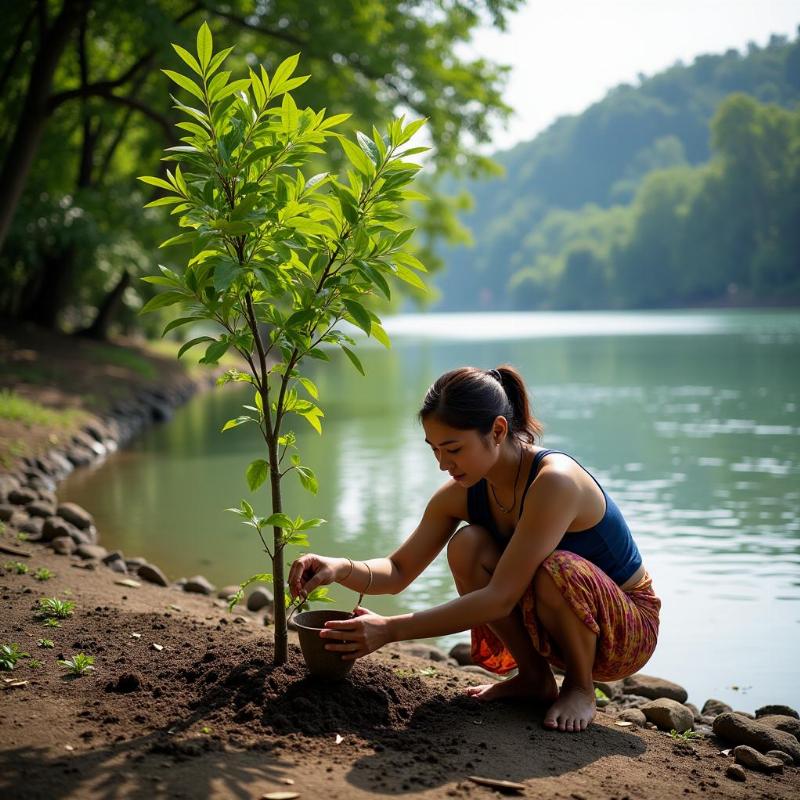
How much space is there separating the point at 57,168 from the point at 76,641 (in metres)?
17.3

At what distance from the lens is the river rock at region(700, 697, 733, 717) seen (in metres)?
4.90

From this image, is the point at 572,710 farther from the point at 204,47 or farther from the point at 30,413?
the point at 30,413

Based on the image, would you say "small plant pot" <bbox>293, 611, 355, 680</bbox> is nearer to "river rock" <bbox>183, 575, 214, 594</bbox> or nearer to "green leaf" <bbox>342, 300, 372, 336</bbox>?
"green leaf" <bbox>342, 300, 372, 336</bbox>

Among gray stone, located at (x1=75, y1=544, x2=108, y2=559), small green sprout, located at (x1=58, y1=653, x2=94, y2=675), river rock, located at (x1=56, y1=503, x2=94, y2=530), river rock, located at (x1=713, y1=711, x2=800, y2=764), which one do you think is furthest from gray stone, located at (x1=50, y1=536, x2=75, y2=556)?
river rock, located at (x1=713, y1=711, x2=800, y2=764)

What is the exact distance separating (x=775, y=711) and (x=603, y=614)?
1.63 metres

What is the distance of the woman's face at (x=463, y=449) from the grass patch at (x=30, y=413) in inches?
387

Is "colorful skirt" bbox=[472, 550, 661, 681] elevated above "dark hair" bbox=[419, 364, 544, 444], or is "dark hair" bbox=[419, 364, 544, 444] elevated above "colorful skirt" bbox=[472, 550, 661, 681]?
"dark hair" bbox=[419, 364, 544, 444]

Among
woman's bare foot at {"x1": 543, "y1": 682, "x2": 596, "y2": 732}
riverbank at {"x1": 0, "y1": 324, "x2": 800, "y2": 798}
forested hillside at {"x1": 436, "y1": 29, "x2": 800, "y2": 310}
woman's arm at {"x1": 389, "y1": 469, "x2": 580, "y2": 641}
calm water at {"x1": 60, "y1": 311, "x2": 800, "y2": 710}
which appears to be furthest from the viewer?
forested hillside at {"x1": 436, "y1": 29, "x2": 800, "y2": 310}

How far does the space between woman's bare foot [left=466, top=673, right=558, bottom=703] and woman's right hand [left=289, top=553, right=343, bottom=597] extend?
33.9 inches

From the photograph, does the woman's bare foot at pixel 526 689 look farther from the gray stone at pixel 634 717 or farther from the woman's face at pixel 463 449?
the woman's face at pixel 463 449

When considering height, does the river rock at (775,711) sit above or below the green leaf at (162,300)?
below

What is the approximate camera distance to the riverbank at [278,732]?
3053 mm

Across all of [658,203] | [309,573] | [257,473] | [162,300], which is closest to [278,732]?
[309,573]

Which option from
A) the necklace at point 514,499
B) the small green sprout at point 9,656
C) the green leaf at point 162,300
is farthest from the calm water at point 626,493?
the green leaf at point 162,300
